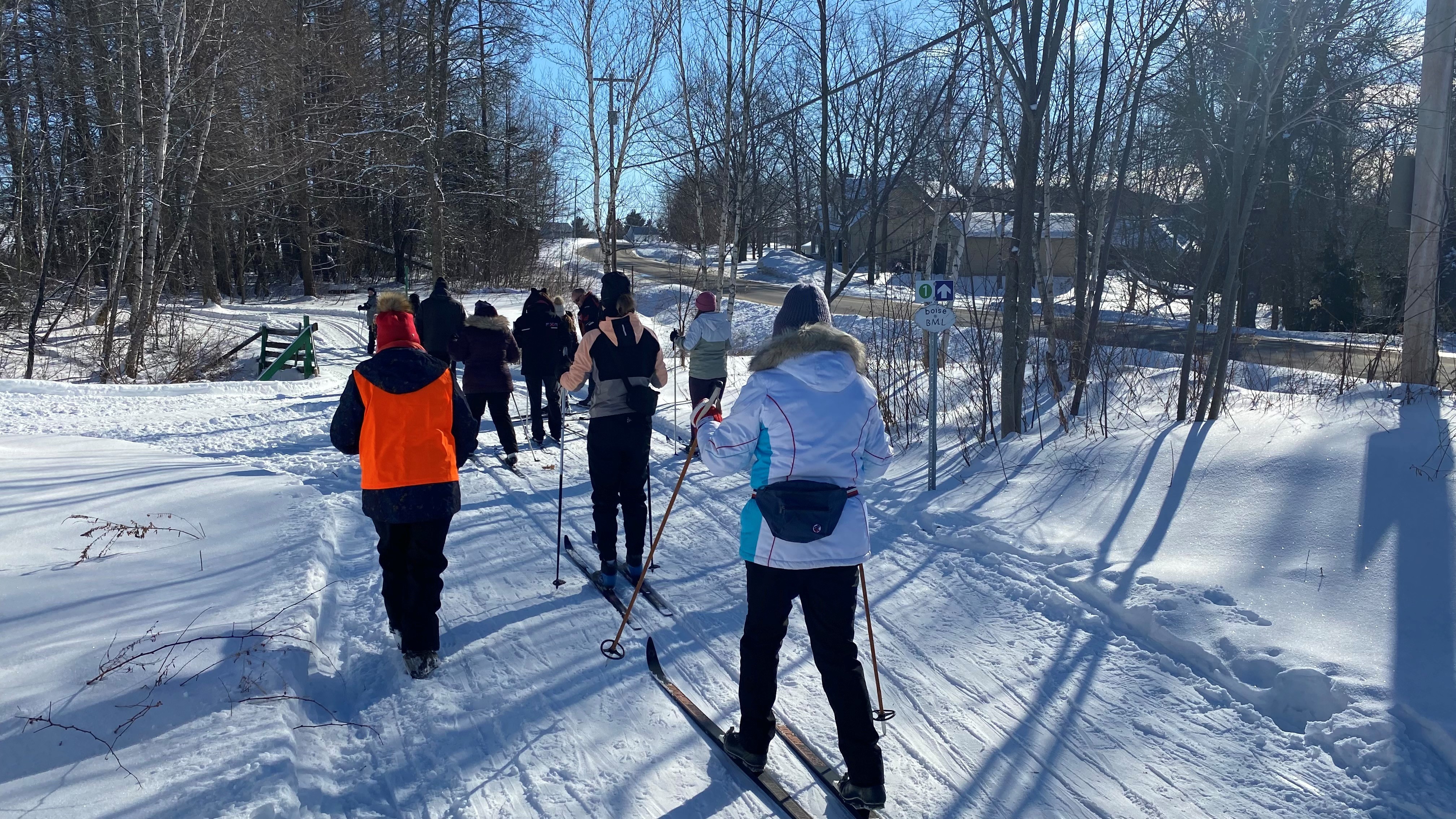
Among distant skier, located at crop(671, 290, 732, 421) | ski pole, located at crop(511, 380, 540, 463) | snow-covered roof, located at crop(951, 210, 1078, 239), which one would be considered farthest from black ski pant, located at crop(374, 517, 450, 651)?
snow-covered roof, located at crop(951, 210, 1078, 239)

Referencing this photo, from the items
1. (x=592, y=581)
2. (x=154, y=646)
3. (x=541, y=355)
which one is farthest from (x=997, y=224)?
(x=154, y=646)

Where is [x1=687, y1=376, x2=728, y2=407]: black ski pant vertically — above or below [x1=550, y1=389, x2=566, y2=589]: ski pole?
above

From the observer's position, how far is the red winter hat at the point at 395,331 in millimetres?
4293

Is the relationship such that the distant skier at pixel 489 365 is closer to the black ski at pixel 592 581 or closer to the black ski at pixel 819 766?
the black ski at pixel 592 581

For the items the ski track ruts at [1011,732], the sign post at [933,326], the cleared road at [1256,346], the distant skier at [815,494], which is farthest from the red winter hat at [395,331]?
the sign post at [933,326]

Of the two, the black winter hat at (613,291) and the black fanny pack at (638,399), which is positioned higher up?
the black winter hat at (613,291)

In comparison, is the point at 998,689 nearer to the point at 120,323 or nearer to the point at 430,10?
the point at 120,323

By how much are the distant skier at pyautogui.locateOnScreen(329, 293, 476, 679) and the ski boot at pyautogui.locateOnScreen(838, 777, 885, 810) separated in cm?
224

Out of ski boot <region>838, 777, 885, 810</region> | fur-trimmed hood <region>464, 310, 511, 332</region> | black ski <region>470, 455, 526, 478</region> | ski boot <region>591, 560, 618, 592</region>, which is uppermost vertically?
fur-trimmed hood <region>464, 310, 511, 332</region>

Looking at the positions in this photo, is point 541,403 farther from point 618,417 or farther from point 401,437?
point 401,437

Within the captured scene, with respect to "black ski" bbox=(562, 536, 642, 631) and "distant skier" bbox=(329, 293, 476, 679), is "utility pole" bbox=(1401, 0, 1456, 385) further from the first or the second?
"distant skier" bbox=(329, 293, 476, 679)

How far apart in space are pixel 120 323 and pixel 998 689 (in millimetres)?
22804

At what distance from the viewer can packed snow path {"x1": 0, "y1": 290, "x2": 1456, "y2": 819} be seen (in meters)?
3.35

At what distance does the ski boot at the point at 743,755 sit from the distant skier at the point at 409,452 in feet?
5.52
